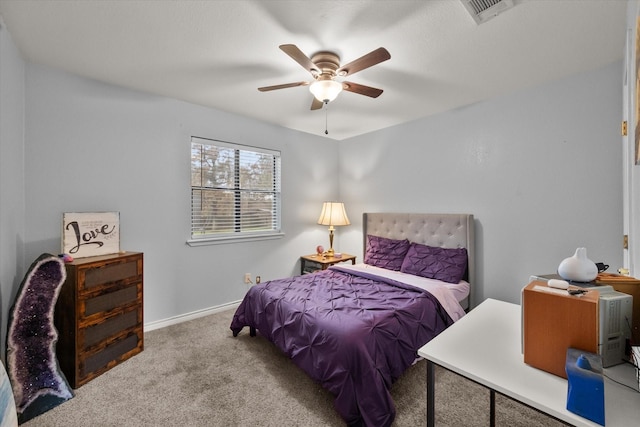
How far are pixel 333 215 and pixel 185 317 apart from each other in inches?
90.3

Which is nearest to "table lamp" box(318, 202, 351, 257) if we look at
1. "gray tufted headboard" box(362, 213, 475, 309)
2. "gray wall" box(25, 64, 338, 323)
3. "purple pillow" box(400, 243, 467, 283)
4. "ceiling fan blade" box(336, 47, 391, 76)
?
"gray tufted headboard" box(362, 213, 475, 309)

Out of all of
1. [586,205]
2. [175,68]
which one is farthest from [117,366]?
[586,205]

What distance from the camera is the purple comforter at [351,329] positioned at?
1.56 meters

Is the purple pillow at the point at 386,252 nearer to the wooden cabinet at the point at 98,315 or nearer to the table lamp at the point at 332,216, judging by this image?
the table lamp at the point at 332,216

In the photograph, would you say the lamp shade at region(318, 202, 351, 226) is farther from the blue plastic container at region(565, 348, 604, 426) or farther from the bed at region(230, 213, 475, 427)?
the blue plastic container at region(565, 348, 604, 426)

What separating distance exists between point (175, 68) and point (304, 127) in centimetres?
192

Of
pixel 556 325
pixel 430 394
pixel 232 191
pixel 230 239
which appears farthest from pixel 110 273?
pixel 556 325

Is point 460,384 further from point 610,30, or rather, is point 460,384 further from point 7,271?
point 7,271

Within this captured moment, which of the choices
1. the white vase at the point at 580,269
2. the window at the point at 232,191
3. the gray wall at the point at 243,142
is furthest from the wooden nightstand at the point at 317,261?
the white vase at the point at 580,269

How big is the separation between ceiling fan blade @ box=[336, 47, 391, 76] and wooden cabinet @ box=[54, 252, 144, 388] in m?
2.35

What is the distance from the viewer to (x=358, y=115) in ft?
11.2

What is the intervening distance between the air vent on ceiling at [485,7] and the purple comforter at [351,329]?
6.48 feet

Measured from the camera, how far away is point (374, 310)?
6.46 ft

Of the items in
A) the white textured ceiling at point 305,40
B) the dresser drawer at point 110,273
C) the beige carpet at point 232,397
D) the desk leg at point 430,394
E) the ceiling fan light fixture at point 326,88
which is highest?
the white textured ceiling at point 305,40
